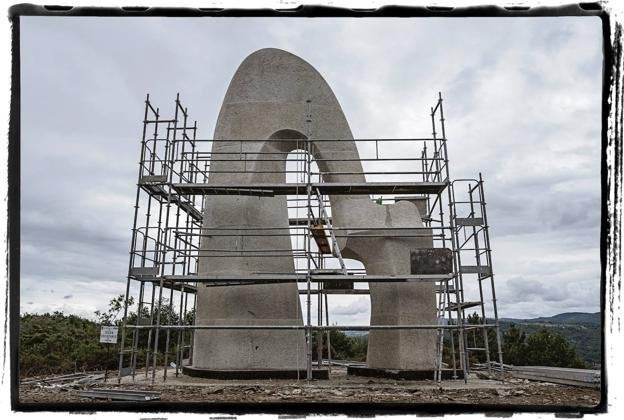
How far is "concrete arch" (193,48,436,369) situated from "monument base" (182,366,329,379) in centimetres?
25

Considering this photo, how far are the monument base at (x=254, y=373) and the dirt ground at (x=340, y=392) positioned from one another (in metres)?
0.33

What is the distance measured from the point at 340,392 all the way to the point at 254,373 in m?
3.44

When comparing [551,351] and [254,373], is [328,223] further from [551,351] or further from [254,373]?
[551,351]

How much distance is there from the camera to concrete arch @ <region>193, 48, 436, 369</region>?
13.0 m

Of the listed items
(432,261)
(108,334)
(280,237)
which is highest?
(280,237)

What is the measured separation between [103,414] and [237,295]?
8375mm

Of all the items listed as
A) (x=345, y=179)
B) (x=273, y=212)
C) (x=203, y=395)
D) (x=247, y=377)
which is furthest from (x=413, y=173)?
(x=203, y=395)

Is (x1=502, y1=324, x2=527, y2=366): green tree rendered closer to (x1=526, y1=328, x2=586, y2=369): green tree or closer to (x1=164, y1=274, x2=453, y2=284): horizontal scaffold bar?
(x1=526, y1=328, x2=586, y2=369): green tree

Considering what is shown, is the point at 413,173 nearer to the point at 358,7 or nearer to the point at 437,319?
the point at 437,319

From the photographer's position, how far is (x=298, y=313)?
44.9 feet

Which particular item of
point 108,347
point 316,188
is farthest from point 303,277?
point 108,347

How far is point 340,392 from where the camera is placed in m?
9.62

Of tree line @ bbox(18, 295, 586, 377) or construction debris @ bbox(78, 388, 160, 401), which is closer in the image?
construction debris @ bbox(78, 388, 160, 401)

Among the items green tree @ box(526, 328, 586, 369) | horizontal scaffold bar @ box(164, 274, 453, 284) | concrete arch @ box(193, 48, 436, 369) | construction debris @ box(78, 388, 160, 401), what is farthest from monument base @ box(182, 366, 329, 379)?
green tree @ box(526, 328, 586, 369)
